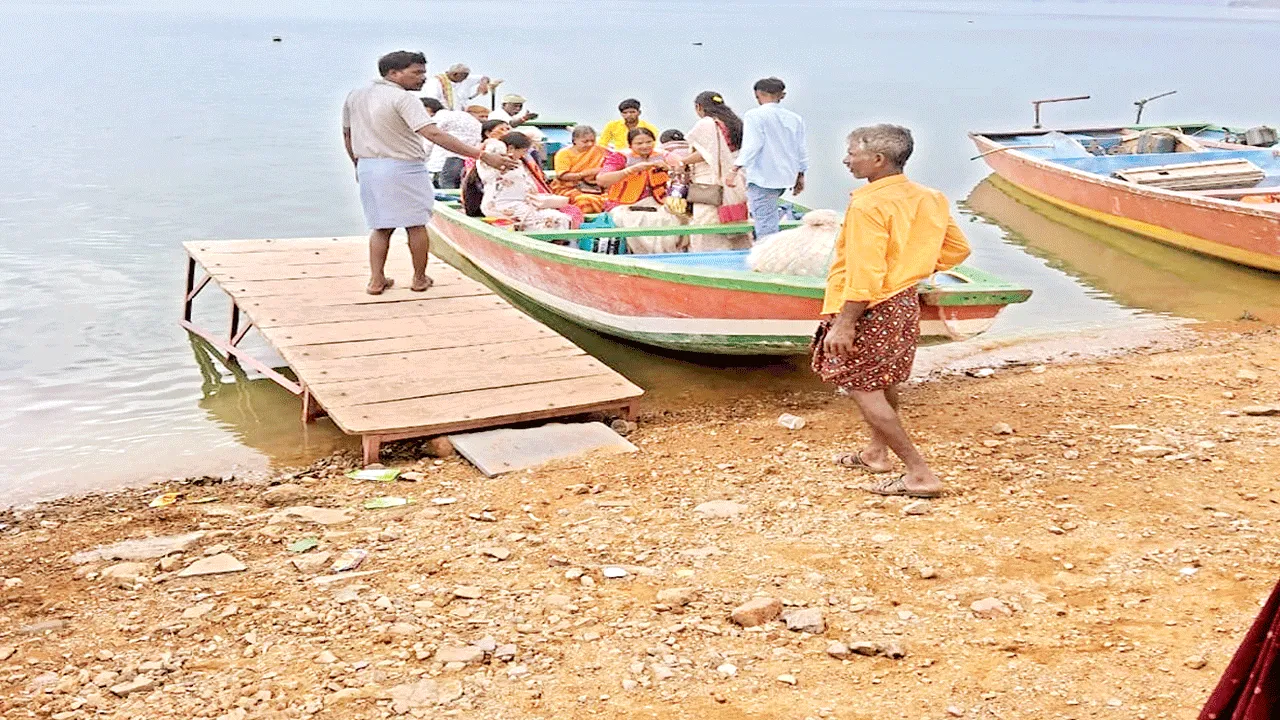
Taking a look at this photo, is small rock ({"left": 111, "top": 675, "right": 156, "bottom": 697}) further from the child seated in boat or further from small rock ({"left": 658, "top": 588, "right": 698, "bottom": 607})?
the child seated in boat

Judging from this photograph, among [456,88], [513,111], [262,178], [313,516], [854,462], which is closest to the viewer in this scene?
[313,516]

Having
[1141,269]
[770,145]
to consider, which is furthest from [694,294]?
[1141,269]

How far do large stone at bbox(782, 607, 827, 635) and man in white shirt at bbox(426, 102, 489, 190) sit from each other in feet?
21.6

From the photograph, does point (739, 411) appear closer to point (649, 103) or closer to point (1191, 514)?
point (1191, 514)

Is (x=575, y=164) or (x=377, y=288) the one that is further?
(x=575, y=164)

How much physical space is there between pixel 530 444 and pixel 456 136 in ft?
14.5

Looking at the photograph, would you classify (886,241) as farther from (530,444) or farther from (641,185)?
(641,185)

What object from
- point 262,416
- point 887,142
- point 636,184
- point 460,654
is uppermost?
point 887,142

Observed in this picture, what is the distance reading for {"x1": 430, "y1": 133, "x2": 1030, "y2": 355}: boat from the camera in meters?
7.05

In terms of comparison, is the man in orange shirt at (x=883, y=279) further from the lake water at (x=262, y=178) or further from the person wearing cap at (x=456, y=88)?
the person wearing cap at (x=456, y=88)

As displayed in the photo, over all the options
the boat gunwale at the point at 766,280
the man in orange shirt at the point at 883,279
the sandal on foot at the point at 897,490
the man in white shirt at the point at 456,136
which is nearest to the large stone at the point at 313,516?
the man in orange shirt at the point at 883,279

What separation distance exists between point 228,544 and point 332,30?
66.1 metres

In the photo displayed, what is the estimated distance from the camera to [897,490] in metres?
5.27

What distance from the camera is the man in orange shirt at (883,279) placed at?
4.70m
